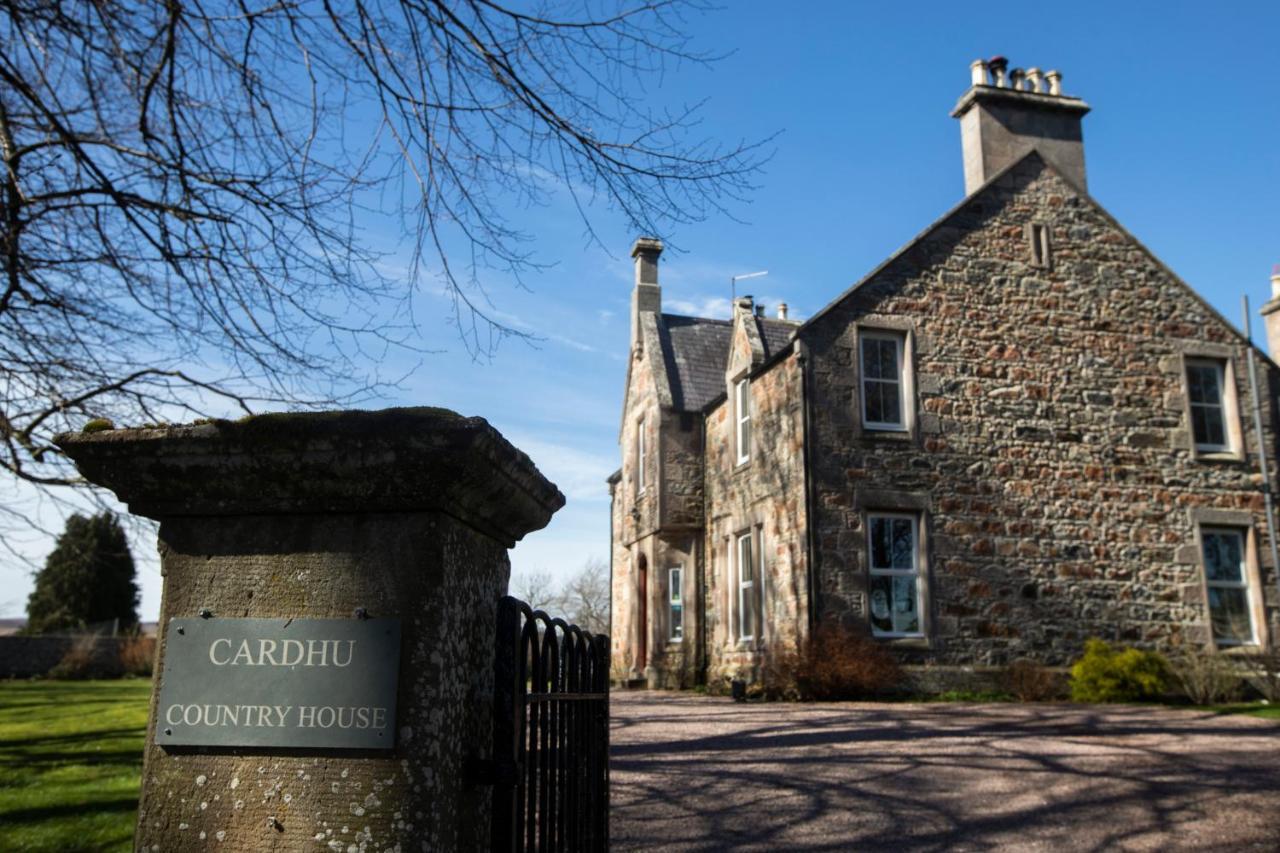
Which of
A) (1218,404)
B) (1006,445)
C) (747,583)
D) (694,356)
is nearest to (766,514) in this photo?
(747,583)

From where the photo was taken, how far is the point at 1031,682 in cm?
1505

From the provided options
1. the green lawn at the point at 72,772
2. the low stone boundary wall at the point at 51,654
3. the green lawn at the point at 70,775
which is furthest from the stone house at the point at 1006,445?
the low stone boundary wall at the point at 51,654

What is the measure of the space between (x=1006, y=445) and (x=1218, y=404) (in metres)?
4.46

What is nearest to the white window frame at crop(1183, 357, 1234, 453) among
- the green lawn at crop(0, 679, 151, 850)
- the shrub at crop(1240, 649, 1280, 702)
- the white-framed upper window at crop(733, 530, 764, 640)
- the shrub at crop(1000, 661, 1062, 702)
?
the shrub at crop(1240, 649, 1280, 702)

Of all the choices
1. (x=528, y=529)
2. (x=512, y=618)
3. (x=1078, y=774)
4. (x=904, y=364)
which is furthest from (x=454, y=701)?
→ (x=904, y=364)

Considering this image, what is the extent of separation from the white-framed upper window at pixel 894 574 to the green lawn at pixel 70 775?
395 inches

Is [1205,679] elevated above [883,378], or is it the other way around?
[883,378]

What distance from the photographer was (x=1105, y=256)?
17891mm

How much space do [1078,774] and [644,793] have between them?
3.51 metres

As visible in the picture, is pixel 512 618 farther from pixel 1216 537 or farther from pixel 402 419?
pixel 1216 537

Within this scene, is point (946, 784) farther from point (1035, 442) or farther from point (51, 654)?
point (51, 654)

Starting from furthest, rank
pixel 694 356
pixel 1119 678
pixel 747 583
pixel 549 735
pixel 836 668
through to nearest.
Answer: pixel 694 356 < pixel 747 583 < pixel 1119 678 < pixel 836 668 < pixel 549 735

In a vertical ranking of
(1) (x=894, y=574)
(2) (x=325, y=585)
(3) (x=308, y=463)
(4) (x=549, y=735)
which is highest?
(1) (x=894, y=574)

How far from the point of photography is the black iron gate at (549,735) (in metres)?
2.44
